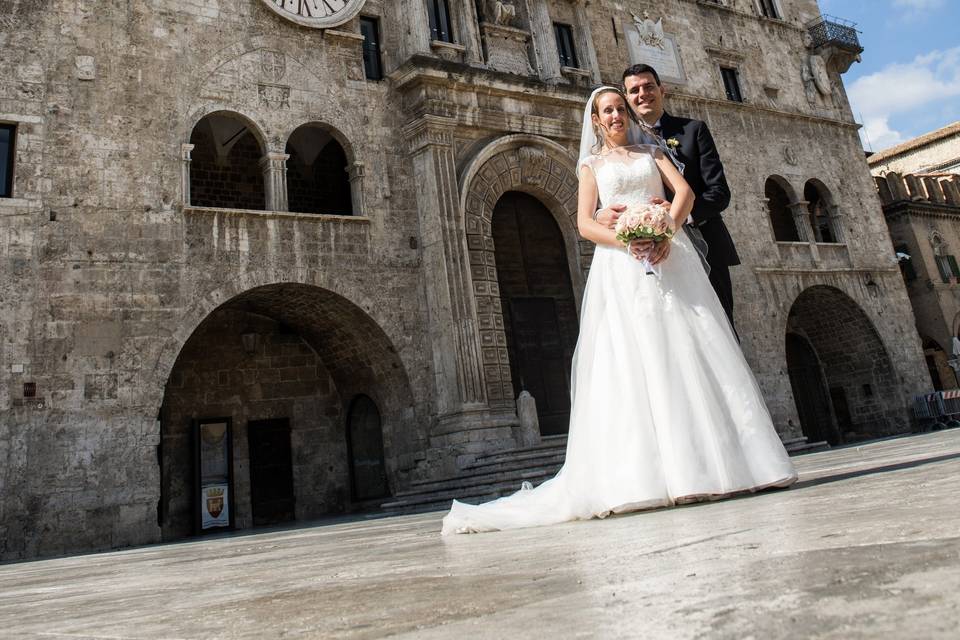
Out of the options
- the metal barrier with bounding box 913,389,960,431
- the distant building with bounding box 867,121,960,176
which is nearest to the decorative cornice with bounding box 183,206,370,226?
the metal barrier with bounding box 913,389,960,431

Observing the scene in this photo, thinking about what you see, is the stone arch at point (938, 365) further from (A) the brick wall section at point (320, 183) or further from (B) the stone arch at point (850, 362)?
(A) the brick wall section at point (320, 183)

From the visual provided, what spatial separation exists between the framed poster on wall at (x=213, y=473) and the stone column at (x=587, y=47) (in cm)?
1045

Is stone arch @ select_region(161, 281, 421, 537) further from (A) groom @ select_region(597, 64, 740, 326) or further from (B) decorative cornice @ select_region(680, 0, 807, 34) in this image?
(B) decorative cornice @ select_region(680, 0, 807, 34)

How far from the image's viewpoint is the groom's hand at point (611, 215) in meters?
4.55

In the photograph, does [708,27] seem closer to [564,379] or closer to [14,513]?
[564,379]

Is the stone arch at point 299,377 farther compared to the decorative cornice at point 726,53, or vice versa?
the decorative cornice at point 726,53

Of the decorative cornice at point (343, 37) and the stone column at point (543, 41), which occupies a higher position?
the stone column at point (543, 41)

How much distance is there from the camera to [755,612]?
1090mm

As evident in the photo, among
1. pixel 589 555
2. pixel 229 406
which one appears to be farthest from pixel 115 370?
pixel 589 555

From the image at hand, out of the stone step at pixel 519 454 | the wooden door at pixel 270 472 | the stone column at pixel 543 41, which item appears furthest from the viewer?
the stone column at pixel 543 41

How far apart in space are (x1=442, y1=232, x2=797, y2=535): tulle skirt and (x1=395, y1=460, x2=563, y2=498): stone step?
5.85 m

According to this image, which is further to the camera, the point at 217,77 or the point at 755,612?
the point at 217,77

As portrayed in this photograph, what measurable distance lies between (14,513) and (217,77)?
23.1ft

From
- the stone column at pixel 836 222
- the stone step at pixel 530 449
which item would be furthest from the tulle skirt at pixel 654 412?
the stone column at pixel 836 222
